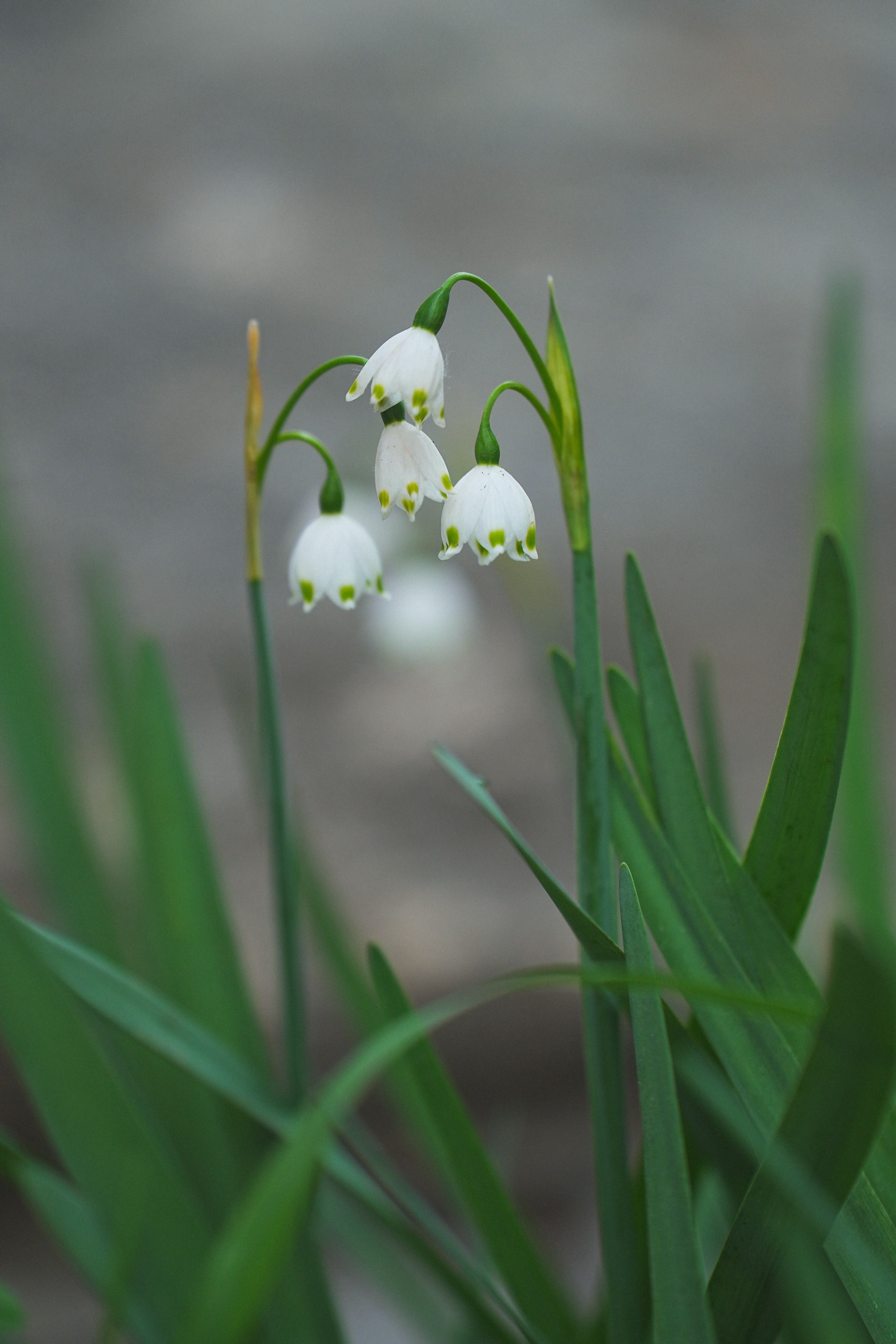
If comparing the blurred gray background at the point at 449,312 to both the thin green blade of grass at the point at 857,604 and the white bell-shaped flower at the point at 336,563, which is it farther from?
the white bell-shaped flower at the point at 336,563

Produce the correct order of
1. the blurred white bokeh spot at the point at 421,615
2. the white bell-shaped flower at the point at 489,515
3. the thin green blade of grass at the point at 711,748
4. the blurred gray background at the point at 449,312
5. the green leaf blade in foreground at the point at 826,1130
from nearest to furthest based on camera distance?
the green leaf blade in foreground at the point at 826,1130, the white bell-shaped flower at the point at 489,515, the thin green blade of grass at the point at 711,748, the blurred white bokeh spot at the point at 421,615, the blurred gray background at the point at 449,312

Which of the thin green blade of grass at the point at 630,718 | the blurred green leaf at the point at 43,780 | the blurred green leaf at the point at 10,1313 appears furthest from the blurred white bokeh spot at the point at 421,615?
the blurred green leaf at the point at 10,1313

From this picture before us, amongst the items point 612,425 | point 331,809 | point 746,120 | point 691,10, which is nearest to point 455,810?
point 331,809

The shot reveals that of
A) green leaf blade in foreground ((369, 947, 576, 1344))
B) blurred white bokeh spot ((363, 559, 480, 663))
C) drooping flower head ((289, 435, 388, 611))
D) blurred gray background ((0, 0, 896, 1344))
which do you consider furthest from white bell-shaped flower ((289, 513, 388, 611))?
blurred gray background ((0, 0, 896, 1344))

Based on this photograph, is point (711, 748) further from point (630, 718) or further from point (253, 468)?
point (253, 468)

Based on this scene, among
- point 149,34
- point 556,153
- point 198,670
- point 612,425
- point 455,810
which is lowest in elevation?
point 455,810

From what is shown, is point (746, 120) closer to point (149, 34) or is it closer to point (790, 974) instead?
point (149, 34)
